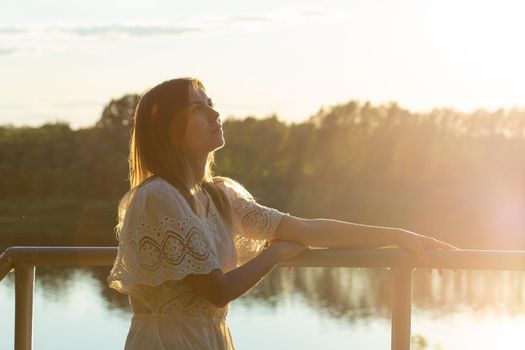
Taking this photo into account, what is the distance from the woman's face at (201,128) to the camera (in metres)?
2.66

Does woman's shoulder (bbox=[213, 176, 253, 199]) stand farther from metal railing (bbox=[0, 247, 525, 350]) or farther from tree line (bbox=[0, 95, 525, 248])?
tree line (bbox=[0, 95, 525, 248])

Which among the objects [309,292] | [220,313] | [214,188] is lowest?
[309,292]

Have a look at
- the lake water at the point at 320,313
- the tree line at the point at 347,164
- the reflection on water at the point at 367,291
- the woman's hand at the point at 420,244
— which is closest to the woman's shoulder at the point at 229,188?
the woman's hand at the point at 420,244

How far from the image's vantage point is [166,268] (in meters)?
2.55

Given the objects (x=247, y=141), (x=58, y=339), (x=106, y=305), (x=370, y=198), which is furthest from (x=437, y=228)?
(x=58, y=339)

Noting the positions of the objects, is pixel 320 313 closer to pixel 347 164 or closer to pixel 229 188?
pixel 347 164

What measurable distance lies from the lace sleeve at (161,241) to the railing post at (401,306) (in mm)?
449

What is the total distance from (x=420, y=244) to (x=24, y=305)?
1.07 m

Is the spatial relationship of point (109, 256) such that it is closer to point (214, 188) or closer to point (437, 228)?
point (214, 188)

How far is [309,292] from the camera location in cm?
2686

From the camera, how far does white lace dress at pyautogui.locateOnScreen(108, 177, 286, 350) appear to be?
2.55m

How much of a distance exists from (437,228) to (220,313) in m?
36.1

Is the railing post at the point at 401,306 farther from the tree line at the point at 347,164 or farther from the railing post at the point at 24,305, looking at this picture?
the tree line at the point at 347,164

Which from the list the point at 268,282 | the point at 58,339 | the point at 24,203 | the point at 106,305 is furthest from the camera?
the point at 24,203
